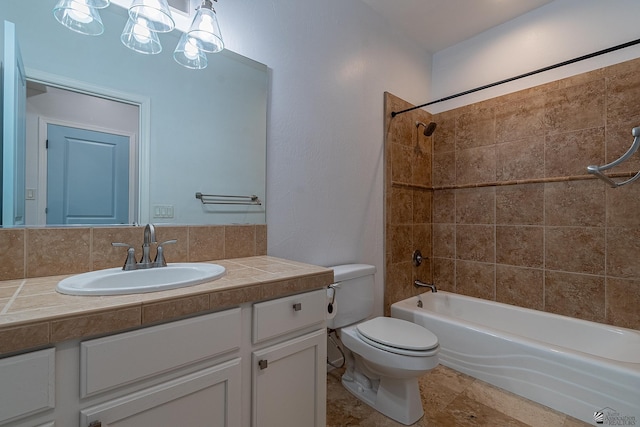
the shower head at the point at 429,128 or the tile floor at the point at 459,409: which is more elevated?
the shower head at the point at 429,128

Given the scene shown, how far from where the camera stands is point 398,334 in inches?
62.0

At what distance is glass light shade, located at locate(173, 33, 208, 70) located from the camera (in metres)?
1.29

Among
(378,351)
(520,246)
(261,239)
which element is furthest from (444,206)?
(261,239)

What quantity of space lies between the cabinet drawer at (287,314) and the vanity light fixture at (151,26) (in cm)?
115

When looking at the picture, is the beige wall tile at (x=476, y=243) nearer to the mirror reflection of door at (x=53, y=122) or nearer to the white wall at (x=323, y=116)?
the white wall at (x=323, y=116)

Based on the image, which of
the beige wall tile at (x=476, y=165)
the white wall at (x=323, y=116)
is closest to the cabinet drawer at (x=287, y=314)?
the white wall at (x=323, y=116)

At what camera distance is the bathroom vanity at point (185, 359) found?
0.62m

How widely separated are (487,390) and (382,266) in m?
1.00

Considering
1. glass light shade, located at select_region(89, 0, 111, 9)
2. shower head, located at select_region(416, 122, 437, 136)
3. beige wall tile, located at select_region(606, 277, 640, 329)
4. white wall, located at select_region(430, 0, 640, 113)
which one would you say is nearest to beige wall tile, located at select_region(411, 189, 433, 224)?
shower head, located at select_region(416, 122, 437, 136)

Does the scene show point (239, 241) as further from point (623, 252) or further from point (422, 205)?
point (623, 252)

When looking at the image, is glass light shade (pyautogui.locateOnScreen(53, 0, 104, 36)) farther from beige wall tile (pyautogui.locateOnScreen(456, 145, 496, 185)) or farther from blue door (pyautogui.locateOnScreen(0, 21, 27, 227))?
beige wall tile (pyautogui.locateOnScreen(456, 145, 496, 185))

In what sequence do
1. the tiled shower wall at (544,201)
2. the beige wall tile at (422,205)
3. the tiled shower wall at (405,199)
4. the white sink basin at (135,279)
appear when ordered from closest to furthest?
1. the white sink basin at (135,279)
2. the tiled shower wall at (544,201)
3. the tiled shower wall at (405,199)
4. the beige wall tile at (422,205)

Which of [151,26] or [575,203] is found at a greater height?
[151,26]

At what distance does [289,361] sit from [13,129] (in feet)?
4.16
